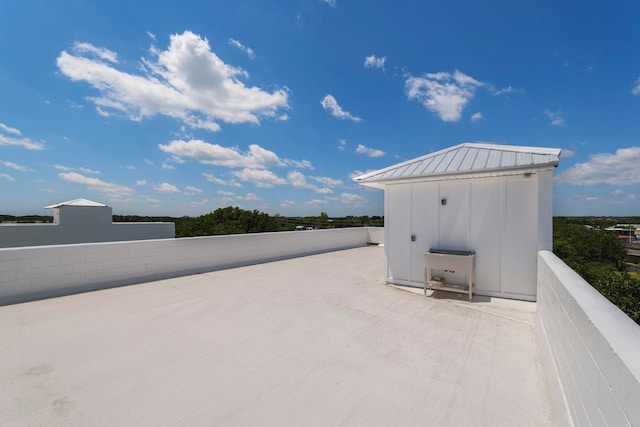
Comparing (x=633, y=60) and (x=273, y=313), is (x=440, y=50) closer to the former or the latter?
(x=633, y=60)

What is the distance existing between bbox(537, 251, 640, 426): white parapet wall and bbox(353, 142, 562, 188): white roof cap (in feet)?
7.03

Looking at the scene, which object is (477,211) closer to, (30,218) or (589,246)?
(30,218)

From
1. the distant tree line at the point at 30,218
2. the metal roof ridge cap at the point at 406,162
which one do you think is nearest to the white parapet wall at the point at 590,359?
the metal roof ridge cap at the point at 406,162

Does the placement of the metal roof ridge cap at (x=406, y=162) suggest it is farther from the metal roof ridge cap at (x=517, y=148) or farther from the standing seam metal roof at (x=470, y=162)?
the metal roof ridge cap at (x=517, y=148)

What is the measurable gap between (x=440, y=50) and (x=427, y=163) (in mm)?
5338

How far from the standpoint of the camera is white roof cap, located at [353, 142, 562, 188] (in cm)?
361

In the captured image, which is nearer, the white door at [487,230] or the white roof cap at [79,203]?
the white door at [487,230]

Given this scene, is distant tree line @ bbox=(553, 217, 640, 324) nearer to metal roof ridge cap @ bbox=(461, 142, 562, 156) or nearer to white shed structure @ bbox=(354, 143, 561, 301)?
metal roof ridge cap @ bbox=(461, 142, 562, 156)

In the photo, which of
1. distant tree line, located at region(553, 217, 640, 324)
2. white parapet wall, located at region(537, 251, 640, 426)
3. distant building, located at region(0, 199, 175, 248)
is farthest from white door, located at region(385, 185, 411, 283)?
distant tree line, located at region(553, 217, 640, 324)

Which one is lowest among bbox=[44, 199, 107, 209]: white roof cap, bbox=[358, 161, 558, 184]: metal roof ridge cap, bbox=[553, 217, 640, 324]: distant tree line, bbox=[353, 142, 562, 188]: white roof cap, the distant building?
bbox=[553, 217, 640, 324]: distant tree line

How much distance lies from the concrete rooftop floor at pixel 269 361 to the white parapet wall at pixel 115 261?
18.3 inches

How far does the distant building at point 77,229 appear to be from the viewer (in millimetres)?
9008

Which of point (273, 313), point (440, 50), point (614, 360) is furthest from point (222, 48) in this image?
point (614, 360)

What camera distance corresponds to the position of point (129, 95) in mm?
7438
